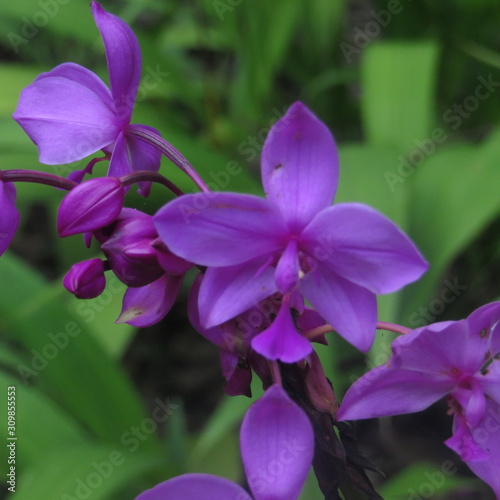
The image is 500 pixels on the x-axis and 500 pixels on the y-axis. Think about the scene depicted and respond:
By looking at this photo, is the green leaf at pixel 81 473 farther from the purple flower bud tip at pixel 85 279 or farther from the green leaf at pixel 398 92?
the green leaf at pixel 398 92

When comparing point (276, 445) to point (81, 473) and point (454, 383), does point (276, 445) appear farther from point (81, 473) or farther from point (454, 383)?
point (81, 473)

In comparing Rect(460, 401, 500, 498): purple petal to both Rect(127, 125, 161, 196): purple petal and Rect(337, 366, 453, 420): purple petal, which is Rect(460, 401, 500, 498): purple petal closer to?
Rect(337, 366, 453, 420): purple petal

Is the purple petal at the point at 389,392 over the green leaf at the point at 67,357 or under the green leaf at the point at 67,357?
over

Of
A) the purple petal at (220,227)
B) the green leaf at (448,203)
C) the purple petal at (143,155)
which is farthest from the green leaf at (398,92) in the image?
the purple petal at (220,227)

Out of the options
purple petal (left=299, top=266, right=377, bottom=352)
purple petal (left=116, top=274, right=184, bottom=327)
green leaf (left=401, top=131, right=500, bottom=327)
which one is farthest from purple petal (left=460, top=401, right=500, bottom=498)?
green leaf (left=401, top=131, right=500, bottom=327)

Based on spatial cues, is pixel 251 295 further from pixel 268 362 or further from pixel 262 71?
pixel 262 71

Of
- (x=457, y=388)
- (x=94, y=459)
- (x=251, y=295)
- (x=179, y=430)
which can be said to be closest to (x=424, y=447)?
(x=179, y=430)
